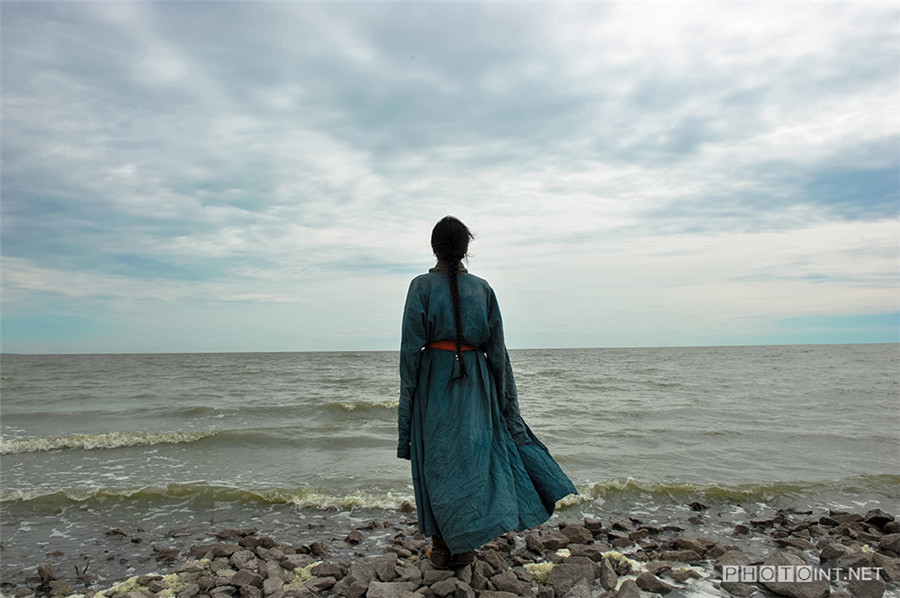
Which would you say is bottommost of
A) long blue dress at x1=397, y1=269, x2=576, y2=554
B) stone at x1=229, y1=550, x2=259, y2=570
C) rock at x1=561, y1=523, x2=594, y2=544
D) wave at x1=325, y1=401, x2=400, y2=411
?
wave at x1=325, y1=401, x2=400, y2=411

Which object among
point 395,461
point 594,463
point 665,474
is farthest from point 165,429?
point 665,474

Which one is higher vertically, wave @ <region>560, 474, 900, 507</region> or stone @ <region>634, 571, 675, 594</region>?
stone @ <region>634, 571, 675, 594</region>

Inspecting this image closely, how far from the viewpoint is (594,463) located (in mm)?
7559

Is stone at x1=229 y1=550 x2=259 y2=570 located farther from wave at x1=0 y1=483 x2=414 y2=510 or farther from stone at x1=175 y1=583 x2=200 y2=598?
wave at x1=0 y1=483 x2=414 y2=510

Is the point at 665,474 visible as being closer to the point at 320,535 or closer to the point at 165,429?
the point at 320,535

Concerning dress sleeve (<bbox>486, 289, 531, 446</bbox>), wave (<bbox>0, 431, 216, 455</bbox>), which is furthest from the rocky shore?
wave (<bbox>0, 431, 216, 455</bbox>)

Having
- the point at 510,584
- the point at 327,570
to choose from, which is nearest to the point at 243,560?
A: the point at 327,570

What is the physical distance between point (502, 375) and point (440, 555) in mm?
1220

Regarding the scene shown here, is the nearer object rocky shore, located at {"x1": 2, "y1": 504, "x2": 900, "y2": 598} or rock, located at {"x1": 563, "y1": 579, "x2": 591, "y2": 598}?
rock, located at {"x1": 563, "y1": 579, "x2": 591, "y2": 598}

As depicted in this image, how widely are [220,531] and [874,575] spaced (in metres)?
5.18

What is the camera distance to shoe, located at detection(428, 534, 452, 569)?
3406 mm

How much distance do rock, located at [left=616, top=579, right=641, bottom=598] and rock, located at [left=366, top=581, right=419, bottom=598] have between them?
4.06 feet

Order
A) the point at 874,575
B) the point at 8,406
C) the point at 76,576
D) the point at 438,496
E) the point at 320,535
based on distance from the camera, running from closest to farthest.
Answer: the point at 438,496
the point at 874,575
the point at 76,576
the point at 320,535
the point at 8,406

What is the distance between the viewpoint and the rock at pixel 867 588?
3.24 m
